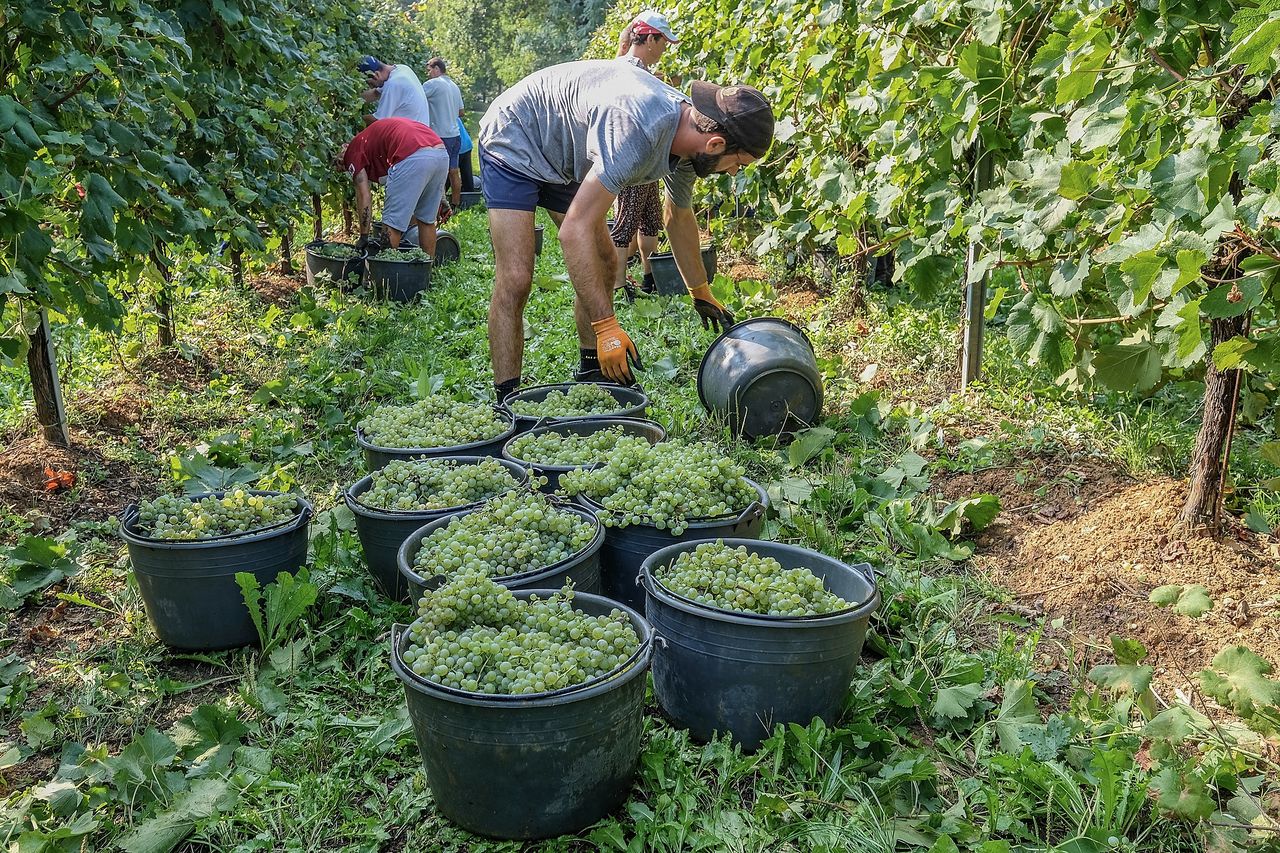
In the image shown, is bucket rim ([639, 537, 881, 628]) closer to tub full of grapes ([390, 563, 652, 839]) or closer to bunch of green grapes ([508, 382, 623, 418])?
tub full of grapes ([390, 563, 652, 839])

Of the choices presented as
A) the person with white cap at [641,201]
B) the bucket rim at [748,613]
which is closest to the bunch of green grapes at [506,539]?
the bucket rim at [748,613]

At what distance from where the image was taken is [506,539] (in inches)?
101

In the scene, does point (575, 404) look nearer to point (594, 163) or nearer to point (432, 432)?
point (432, 432)

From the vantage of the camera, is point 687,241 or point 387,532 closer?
point 387,532

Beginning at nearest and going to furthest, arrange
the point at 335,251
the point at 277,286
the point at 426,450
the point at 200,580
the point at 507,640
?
the point at 507,640, the point at 200,580, the point at 426,450, the point at 335,251, the point at 277,286

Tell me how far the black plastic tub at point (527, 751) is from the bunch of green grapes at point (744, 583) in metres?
0.28

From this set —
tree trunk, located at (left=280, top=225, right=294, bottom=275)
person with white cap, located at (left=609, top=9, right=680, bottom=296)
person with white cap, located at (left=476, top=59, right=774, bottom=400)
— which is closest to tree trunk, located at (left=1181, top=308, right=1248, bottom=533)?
person with white cap, located at (left=476, top=59, right=774, bottom=400)

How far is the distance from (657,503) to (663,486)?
80 mm

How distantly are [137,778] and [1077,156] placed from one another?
338 cm

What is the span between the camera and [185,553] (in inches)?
104

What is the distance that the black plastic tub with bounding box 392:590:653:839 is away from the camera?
1929 mm

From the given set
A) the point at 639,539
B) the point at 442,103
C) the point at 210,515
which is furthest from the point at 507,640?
the point at 442,103

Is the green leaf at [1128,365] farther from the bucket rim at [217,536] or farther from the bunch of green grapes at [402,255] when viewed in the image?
the bunch of green grapes at [402,255]

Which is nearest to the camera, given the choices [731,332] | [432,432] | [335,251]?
[432,432]
